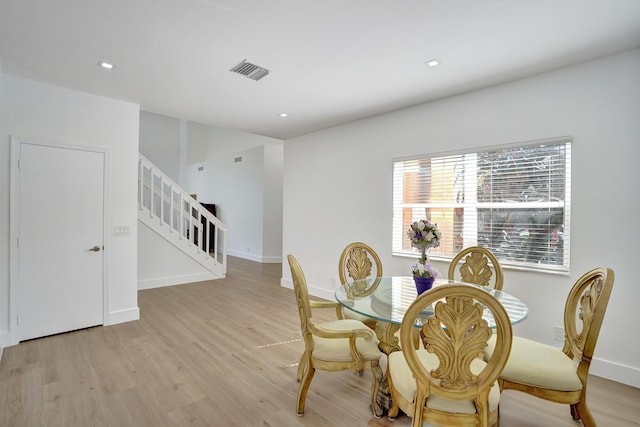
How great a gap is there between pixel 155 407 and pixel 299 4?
290 cm

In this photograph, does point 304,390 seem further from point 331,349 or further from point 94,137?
point 94,137

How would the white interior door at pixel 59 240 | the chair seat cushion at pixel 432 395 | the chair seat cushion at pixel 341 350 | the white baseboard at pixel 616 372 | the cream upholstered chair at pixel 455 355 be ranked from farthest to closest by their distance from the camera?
the white interior door at pixel 59 240 < the white baseboard at pixel 616 372 < the chair seat cushion at pixel 341 350 < the chair seat cushion at pixel 432 395 < the cream upholstered chair at pixel 455 355

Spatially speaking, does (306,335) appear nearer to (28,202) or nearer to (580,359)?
(580,359)

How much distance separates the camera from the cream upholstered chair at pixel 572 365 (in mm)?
1687

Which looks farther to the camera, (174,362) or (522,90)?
(522,90)

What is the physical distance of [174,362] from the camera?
110 inches

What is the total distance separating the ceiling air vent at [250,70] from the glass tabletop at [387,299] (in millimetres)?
2134

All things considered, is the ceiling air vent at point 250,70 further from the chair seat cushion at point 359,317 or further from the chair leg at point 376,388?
the chair leg at point 376,388

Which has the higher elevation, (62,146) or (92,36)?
(92,36)

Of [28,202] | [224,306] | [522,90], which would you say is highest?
[522,90]

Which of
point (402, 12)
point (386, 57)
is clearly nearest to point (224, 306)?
point (386, 57)

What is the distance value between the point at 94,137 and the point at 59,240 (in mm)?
1229

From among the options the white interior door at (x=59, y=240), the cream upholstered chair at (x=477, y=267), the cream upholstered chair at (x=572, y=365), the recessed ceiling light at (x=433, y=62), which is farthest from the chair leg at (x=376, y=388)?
the white interior door at (x=59, y=240)

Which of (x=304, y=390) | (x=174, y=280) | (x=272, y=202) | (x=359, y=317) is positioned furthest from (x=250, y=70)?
(x=272, y=202)
